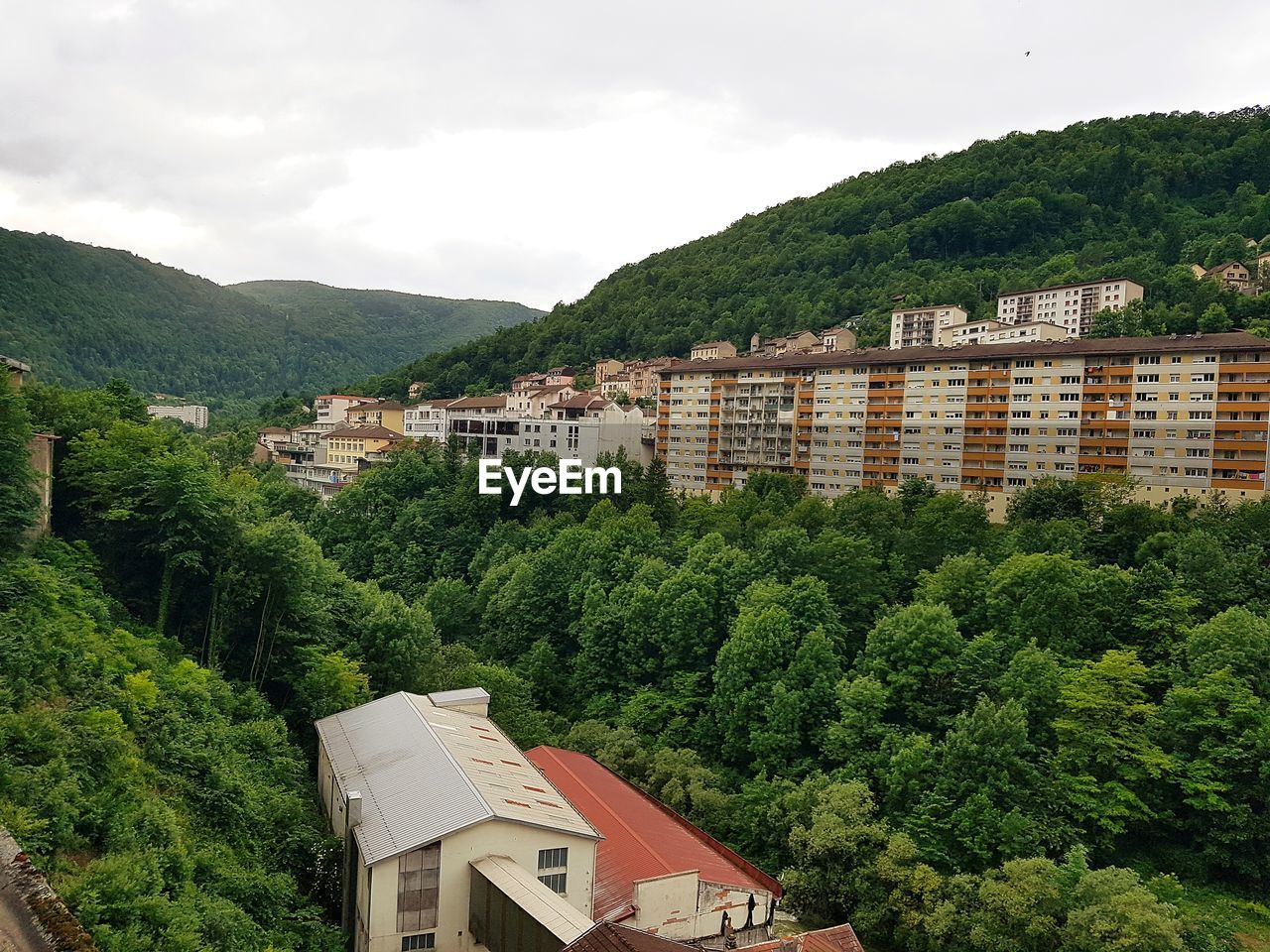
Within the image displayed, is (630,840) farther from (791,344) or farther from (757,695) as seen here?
(791,344)

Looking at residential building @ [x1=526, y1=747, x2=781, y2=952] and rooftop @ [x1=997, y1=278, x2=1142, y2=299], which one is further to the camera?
rooftop @ [x1=997, y1=278, x2=1142, y2=299]

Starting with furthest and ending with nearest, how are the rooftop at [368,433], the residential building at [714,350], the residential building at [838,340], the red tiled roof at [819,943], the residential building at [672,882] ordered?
the residential building at [714,350], the residential building at [838,340], the rooftop at [368,433], the residential building at [672,882], the red tiled roof at [819,943]

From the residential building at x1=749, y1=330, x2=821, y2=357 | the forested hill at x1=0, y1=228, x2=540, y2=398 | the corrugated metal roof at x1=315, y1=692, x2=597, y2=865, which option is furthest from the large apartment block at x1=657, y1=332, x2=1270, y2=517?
the forested hill at x1=0, y1=228, x2=540, y2=398

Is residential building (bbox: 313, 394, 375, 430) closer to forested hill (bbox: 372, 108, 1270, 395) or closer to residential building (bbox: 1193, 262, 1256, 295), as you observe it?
forested hill (bbox: 372, 108, 1270, 395)

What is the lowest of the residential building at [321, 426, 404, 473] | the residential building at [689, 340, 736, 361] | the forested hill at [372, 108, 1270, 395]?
the residential building at [321, 426, 404, 473]

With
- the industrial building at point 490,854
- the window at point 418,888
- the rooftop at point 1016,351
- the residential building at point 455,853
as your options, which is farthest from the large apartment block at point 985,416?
the window at point 418,888

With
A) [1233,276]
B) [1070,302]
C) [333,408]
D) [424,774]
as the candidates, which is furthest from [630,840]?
[333,408]

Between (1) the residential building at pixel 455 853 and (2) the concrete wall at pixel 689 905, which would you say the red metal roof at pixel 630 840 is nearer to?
(2) the concrete wall at pixel 689 905
